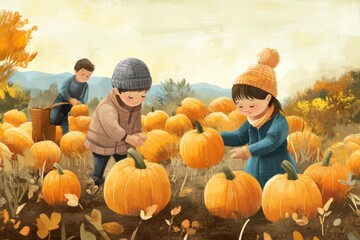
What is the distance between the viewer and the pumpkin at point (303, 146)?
10.9 feet

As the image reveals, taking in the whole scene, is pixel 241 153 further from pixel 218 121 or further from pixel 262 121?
pixel 218 121

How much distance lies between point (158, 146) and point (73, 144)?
54 cm

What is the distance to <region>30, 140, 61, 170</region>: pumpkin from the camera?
3.28 metres

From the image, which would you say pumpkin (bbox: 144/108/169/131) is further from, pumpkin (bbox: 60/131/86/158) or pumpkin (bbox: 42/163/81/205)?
pumpkin (bbox: 42/163/81/205)

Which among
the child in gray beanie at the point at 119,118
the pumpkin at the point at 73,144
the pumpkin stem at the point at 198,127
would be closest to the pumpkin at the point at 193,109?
the pumpkin stem at the point at 198,127

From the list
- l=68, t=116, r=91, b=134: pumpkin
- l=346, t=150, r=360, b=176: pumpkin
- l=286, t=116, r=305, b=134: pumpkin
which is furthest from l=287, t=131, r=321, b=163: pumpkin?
l=68, t=116, r=91, b=134: pumpkin

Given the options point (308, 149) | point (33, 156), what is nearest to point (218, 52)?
point (308, 149)

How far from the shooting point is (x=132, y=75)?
3080 mm

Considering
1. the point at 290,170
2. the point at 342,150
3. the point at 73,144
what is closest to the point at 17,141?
the point at 73,144

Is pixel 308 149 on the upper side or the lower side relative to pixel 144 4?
lower

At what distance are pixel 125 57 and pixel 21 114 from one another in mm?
811

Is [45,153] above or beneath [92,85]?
beneath

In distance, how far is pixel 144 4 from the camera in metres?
3.40

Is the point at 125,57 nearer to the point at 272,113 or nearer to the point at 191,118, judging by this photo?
the point at 191,118
